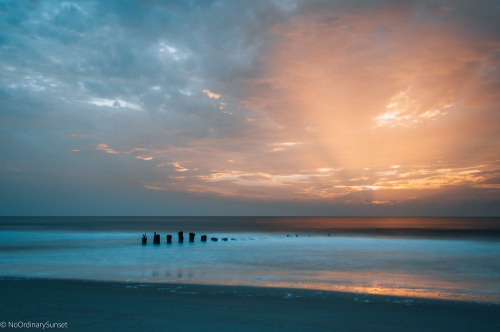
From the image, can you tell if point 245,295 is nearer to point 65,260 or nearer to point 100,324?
point 100,324

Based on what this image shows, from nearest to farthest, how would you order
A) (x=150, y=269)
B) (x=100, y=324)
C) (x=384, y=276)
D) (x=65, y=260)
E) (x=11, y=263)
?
(x=100, y=324), (x=384, y=276), (x=150, y=269), (x=11, y=263), (x=65, y=260)

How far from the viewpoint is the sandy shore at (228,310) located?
29.8 ft

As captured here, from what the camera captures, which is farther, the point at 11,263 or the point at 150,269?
the point at 11,263

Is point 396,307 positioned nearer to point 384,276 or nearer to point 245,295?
point 245,295

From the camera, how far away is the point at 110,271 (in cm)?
1964

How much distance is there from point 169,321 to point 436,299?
9860mm

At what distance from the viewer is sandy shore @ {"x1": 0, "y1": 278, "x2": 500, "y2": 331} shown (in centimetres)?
909

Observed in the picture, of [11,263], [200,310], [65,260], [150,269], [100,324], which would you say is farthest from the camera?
[65,260]

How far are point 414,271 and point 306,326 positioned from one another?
15.4 m

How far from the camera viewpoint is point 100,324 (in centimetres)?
885

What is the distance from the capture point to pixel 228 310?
34.2 feet

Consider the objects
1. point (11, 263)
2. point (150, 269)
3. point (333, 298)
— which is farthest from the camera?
point (11, 263)

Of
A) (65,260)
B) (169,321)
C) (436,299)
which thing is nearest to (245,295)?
(169,321)

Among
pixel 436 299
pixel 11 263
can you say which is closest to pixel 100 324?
pixel 436 299
